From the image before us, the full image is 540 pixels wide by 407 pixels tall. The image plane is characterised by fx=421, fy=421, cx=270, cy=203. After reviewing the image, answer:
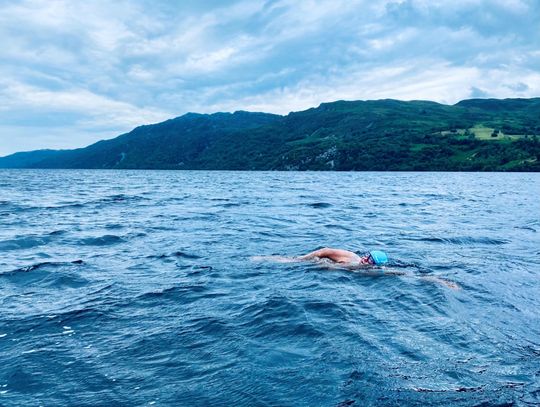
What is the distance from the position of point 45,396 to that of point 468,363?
5.88 metres

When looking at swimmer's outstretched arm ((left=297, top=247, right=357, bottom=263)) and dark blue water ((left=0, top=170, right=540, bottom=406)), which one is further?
swimmer's outstretched arm ((left=297, top=247, right=357, bottom=263))

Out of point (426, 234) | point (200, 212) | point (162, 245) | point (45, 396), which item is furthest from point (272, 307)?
point (200, 212)

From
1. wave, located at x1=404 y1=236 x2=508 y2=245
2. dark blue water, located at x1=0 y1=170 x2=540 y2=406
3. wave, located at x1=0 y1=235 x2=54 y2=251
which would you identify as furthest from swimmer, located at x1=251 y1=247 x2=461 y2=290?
wave, located at x1=0 y1=235 x2=54 y2=251

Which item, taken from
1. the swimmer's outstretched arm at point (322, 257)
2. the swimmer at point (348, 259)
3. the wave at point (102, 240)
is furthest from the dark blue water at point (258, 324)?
the swimmer's outstretched arm at point (322, 257)

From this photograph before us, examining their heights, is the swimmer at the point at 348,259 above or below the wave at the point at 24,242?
below

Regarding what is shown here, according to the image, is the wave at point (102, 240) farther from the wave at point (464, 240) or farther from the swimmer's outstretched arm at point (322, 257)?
the wave at point (464, 240)

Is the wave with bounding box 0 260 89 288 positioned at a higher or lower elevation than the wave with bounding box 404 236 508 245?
higher

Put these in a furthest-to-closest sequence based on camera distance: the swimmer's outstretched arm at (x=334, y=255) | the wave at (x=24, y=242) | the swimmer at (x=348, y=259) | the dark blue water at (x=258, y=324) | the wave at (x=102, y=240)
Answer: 1. the wave at (x=102, y=240)
2. the wave at (x=24, y=242)
3. the swimmer's outstretched arm at (x=334, y=255)
4. the swimmer at (x=348, y=259)
5. the dark blue water at (x=258, y=324)

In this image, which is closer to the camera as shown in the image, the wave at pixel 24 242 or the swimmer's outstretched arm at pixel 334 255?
the swimmer's outstretched arm at pixel 334 255

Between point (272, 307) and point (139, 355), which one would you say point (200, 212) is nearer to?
point (272, 307)

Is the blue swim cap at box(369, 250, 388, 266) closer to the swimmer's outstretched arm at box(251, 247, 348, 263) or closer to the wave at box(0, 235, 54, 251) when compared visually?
the swimmer's outstretched arm at box(251, 247, 348, 263)

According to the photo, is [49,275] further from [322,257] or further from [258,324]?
[322,257]

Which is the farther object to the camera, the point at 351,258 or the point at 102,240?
the point at 102,240

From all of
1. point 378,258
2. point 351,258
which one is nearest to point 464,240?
point 378,258
